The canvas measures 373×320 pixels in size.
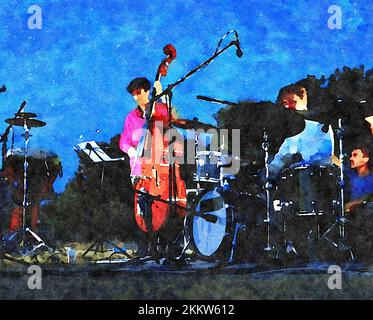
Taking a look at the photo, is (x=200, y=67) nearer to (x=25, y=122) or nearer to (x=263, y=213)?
(x=263, y=213)

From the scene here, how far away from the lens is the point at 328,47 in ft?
20.3

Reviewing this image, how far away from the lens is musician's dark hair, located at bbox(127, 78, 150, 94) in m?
6.20

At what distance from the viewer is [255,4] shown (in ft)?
20.5

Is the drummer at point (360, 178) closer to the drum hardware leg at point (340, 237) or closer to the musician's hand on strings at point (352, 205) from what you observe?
the musician's hand on strings at point (352, 205)

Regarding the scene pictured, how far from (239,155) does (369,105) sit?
139 cm

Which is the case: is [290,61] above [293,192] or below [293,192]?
above

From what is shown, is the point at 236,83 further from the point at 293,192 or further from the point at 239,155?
the point at 293,192

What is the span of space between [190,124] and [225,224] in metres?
1.04

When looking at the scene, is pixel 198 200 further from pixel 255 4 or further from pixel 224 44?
pixel 255 4

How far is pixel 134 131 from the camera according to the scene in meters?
6.23

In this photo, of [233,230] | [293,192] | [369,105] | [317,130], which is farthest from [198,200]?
[369,105]

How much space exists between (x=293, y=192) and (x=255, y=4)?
6.27 ft
